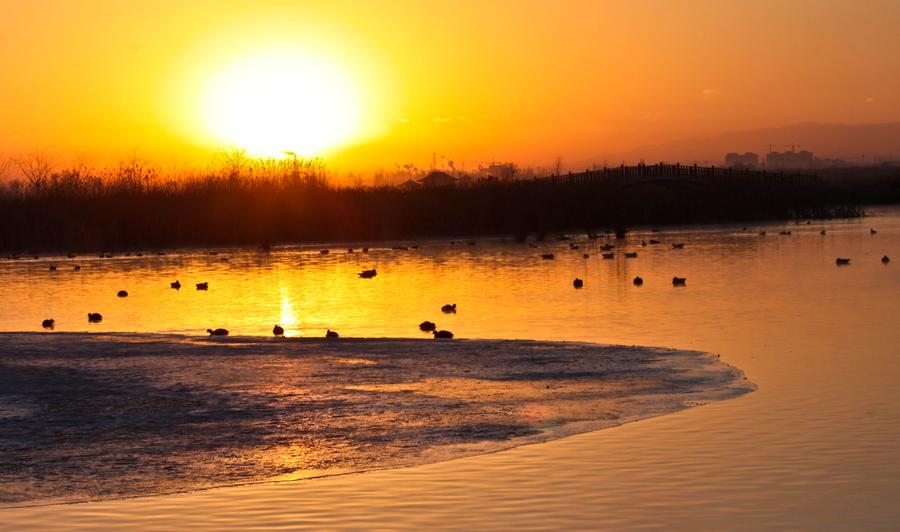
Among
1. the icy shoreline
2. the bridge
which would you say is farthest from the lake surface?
the bridge

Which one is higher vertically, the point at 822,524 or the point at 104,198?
the point at 104,198

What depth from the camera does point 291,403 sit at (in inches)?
583

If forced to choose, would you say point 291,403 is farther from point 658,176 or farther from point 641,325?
point 658,176

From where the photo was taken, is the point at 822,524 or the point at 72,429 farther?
the point at 72,429

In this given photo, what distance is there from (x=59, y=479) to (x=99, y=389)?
4.56 meters

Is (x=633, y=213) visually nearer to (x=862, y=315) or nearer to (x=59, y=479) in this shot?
(x=862, y=315)

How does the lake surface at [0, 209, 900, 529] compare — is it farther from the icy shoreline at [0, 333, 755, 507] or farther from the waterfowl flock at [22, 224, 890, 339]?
the icy shoreline at [0, 333, 755, 507]

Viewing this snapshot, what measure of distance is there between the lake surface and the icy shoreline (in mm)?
965

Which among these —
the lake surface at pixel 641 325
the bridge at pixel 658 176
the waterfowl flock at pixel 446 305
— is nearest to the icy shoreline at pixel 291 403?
the lake surface at pixel 641 325

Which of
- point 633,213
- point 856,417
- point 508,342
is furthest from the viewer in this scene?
point 633,213

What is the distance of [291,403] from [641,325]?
10388mm

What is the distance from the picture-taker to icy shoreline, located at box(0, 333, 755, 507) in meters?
11.9

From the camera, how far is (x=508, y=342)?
2008 cm

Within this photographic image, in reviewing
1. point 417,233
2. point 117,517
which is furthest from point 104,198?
point 117,517
